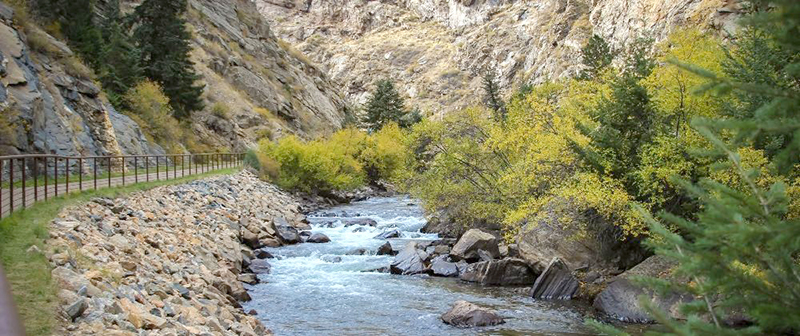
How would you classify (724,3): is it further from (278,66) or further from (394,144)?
(278,66)

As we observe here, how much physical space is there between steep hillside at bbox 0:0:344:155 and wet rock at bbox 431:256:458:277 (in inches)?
571

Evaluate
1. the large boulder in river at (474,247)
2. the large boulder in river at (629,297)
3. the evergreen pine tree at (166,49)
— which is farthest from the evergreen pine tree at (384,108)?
the large boulder in river at (629,297)

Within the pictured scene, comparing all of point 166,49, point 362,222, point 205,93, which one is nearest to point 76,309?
point 362,222

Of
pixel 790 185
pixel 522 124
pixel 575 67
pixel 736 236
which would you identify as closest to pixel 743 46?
pixel 790 185

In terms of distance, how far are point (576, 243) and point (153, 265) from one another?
514 inches

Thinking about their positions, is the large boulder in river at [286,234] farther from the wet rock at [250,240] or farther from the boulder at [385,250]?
the boulder at [385,250]

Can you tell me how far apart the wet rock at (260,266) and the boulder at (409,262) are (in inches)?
164

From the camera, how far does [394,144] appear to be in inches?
2357

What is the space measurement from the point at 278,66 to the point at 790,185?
217 feet

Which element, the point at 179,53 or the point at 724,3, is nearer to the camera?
the point at 179,53

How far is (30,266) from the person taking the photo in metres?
8.20

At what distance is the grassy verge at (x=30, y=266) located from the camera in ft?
22.2

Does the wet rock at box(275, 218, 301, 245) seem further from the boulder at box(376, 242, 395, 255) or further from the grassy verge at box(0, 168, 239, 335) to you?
the grassy verge at box(0, 168, 239, 335)

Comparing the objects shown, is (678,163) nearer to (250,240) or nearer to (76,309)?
(76,309)
